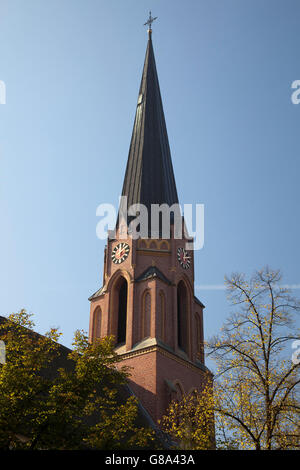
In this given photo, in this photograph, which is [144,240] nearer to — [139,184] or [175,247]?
[175,247]

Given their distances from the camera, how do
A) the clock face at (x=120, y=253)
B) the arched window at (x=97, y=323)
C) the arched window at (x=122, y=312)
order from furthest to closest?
the clock face at (x=120, y=253) → the arched window at (x=97, y=323) → the arched window at (x=122, y=312)

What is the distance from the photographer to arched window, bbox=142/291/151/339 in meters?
34.1

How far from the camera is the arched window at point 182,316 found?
119 ft

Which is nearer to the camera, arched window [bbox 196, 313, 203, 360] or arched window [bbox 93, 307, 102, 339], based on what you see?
arched window [bbox 93, 307, 102, 339]

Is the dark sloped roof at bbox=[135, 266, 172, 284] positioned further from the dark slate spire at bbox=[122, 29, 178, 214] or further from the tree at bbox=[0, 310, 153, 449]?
the tree at bbox=[0, 310, 153, 449]

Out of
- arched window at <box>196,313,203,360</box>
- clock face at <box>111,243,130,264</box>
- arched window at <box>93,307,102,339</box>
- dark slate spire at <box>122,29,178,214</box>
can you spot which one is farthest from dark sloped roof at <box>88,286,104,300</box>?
arched window at <box>196,313,203,360</box>

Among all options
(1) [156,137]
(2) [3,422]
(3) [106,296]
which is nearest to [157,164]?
(1) [156,137]

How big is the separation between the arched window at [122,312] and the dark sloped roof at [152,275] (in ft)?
5.14

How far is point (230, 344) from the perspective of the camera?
A: 746 inches

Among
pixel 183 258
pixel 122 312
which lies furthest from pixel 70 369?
pixel 183 258

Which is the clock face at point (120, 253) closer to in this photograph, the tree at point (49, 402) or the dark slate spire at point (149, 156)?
the dark slate spire at point (149, 156)

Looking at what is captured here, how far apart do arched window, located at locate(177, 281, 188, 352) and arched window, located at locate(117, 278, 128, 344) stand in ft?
11.2

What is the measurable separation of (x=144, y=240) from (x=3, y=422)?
23.9 m

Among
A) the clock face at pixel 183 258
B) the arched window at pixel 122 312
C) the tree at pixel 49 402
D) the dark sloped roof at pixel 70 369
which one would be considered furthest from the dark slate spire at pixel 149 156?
the tree at pixel 49 402
